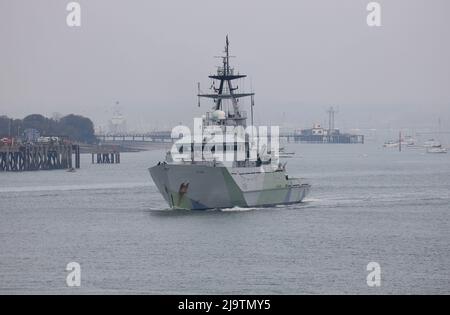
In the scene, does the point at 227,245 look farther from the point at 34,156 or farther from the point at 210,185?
the point at 34,156

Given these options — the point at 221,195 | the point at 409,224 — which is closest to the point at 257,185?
the point at 221,195

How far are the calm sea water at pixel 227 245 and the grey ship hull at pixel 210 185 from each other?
870 millimetres

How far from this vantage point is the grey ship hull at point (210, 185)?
59.8m

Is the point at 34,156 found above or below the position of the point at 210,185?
below

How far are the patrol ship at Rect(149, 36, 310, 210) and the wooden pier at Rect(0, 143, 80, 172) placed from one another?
77.2m

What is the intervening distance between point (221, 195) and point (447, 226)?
13092mm

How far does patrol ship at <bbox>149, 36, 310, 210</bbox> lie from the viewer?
6018 centimetres

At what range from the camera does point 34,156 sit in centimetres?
14150

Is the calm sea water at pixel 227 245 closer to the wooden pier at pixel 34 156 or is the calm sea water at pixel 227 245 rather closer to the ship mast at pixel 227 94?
the ship mast at pixel 227 94

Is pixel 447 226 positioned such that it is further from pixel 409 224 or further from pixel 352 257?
pixel 352 257

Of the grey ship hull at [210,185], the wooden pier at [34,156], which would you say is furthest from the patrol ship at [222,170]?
the wooden pier at [34,156]

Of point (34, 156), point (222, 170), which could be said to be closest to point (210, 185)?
point (222, 170)

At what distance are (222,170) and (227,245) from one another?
1104cm

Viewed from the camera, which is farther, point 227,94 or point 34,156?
point 34,156
